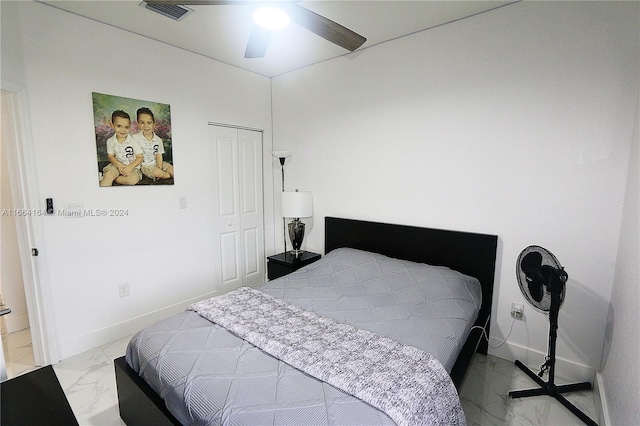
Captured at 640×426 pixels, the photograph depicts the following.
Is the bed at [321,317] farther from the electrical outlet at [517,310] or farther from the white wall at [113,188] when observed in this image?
the white wall at [113,188]

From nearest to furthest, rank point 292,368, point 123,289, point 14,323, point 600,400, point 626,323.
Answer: point 292,368 → point 626,323 → point 600,400 → point 123,289 → point 14,323

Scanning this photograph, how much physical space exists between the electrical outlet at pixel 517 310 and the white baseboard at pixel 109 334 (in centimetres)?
293

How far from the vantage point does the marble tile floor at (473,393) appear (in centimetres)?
181

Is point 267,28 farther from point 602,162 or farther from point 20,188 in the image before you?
point 602,162

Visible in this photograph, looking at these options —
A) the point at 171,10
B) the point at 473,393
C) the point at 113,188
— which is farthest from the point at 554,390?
the point at 171,10

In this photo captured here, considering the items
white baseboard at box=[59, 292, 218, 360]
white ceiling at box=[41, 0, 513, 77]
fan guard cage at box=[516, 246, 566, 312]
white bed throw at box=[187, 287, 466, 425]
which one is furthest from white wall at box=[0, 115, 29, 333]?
fan guard cage at box=[516, 246, 566, 312]

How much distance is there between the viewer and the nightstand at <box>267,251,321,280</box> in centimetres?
314

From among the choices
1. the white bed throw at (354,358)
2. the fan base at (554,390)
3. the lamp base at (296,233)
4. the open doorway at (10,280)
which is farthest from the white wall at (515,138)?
the open doorway at (10,280)

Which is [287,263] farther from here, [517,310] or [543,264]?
[543,264]

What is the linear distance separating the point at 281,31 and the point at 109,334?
2888 millimetres

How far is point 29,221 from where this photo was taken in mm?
2152

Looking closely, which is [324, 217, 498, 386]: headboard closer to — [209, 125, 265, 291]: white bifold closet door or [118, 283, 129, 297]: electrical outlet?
[209, 125, 265, 291]: white bifold closet door

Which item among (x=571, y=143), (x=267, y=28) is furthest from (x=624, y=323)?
(x=267, y=28)

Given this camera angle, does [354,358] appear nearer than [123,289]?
Yes
